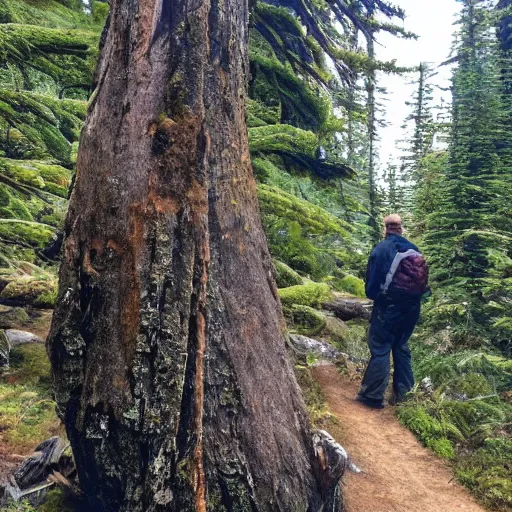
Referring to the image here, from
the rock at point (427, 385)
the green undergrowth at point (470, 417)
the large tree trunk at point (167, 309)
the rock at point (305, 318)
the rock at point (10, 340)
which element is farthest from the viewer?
the rock at point (305, 318)

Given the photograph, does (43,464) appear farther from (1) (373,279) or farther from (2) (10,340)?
(1) (373,279)

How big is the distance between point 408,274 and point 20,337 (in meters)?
5.80

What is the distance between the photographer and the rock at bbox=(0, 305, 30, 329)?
6.91 meters

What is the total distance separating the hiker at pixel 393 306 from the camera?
752 cm

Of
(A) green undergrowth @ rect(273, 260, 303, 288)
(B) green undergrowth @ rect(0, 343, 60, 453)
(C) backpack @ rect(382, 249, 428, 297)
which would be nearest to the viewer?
(B) green undergrowth @ rect(0, 343, 60, 453)

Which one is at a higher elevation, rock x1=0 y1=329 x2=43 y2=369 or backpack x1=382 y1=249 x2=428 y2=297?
backpack x1=382 y1=249 x2=428 y2=297

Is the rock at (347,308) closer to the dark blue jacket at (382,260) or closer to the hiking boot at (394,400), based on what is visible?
the hiking boot at (394,400)

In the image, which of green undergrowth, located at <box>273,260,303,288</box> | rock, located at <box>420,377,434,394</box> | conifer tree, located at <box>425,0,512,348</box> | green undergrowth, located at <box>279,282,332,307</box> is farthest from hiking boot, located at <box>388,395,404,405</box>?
green undergrowth, located at <box>273,260,303,288</box>

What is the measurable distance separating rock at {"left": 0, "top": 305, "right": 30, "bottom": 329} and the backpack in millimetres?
5715

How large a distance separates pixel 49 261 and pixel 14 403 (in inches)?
166

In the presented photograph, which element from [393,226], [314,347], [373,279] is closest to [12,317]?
[314,347]

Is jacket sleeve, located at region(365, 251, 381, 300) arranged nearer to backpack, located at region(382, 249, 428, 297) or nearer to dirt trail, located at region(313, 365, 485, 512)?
backpack, located at region(382, 249, 428, 297)

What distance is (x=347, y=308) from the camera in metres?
11.7

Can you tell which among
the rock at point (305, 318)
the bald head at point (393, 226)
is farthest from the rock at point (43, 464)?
the rock at point (305, 318)
